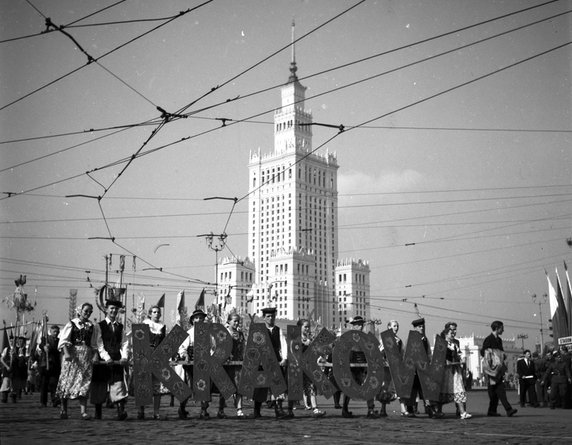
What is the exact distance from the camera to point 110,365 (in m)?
11.7

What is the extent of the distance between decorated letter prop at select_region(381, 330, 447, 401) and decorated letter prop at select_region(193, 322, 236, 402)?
112 inches

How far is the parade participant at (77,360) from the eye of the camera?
1158 cm

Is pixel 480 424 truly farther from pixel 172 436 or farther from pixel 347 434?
pixel 172 436

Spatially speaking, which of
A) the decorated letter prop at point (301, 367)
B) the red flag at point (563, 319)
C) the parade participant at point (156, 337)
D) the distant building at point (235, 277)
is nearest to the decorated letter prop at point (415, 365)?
the decorated letter prop at point (301, 367)

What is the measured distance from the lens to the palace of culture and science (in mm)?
119625

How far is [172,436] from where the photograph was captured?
8.55 meters

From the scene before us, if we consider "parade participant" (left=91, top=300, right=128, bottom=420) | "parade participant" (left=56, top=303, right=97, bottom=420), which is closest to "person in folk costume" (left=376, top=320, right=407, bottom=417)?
"parade participant" (left=91, top=300, right=128, bottom=420)

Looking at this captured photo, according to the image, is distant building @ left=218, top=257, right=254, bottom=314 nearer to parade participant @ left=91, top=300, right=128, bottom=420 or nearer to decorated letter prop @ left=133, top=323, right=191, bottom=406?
decorated letter prop @ left=133, top=323, right=191, bottom=406

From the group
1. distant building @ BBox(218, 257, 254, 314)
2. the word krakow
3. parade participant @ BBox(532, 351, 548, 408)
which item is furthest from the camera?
distant building @ BBox(218, 257, 254, 314)

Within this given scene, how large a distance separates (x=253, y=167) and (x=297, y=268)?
1791 centimetres

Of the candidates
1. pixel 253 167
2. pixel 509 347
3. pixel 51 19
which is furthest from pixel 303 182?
pixel 51 19

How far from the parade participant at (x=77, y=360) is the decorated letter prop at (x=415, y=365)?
5030 mm

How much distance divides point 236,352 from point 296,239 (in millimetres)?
110297

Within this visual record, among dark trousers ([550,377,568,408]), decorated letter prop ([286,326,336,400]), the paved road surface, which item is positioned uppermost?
decorated letter prop ([286,326,336,400])
